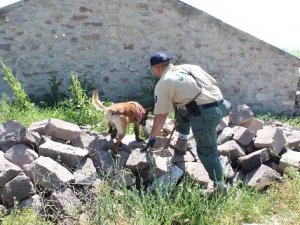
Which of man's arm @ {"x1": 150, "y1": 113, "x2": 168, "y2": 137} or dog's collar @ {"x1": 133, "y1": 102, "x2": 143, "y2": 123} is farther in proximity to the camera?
dog's collar @ {"x1": 133, "y1": 102, "x2": 143, "y2": 123}

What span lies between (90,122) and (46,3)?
3.67 meters

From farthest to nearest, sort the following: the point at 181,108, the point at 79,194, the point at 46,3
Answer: the point at 46,3
the point at 181,108
the point at 79,194

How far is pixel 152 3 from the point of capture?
1086 cm

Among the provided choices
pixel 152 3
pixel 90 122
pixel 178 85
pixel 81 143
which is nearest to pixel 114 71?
pixel 152 3

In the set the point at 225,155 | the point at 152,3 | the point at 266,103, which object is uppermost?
the point at 152,3

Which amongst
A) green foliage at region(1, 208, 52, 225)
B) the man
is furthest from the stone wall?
green foliage at region(1, 208, 52, 225)

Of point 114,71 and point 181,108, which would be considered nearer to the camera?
point 181,108

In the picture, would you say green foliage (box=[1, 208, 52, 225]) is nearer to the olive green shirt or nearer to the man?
the man

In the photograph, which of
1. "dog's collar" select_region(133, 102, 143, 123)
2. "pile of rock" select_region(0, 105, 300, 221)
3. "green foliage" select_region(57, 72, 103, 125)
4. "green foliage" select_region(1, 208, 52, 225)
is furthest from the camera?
"green foliage" select_region(57, 72, 103, 125)

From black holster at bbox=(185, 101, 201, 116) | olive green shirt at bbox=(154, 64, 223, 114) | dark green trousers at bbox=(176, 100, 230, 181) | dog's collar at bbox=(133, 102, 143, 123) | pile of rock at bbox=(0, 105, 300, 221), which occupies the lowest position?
pile of rock at bbox=(0, 105, 300, 221)

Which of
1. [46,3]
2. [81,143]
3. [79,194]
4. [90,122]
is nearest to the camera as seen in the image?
[79,194]

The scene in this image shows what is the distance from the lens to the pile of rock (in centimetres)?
559

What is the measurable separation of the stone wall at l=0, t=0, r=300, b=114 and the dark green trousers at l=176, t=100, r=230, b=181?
5.17 metres

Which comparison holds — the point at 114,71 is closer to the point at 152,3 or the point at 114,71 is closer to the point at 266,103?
the point at 152,3
